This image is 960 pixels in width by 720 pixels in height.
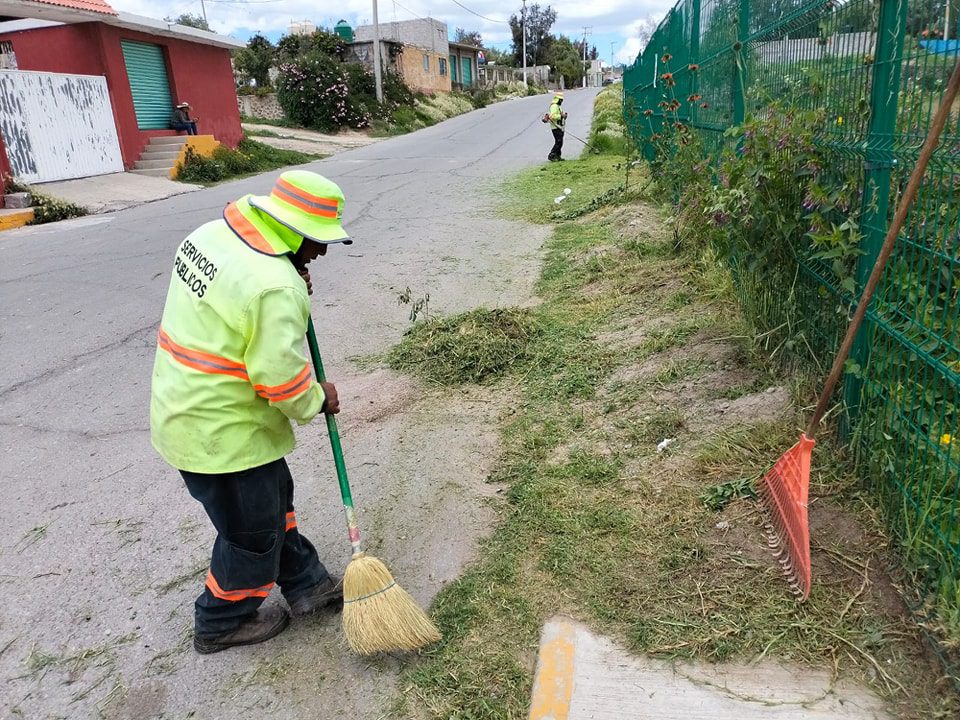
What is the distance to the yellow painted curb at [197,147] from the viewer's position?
16.2 meters

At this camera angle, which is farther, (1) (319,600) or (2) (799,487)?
(1) (319,600)

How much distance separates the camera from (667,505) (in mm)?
2893

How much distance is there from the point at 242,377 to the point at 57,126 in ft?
48.2

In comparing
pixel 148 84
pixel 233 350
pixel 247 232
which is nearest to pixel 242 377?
pixel 233 350

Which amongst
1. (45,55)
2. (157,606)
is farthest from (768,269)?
(45,55)

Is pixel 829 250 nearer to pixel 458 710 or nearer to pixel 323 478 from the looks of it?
pixel 458 710

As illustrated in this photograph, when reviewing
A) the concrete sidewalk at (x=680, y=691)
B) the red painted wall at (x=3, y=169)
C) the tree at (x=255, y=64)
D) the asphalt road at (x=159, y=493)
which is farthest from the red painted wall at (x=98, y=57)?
the tree at (x=255, y=64)

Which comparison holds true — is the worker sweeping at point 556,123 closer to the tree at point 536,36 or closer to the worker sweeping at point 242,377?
the worker sweeping at point 242,377

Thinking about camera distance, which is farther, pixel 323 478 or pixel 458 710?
pixel 323 478

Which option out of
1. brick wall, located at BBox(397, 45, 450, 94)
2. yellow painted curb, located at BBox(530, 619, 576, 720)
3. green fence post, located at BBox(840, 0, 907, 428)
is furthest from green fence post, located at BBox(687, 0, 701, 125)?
brick wall, located at BBox(397, 45, 450, 94)

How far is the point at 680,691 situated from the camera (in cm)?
214

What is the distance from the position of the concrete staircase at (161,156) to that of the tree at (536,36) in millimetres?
80352

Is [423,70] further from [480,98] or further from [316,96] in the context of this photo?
[316,96]

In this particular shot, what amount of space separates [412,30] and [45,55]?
1423 inches
